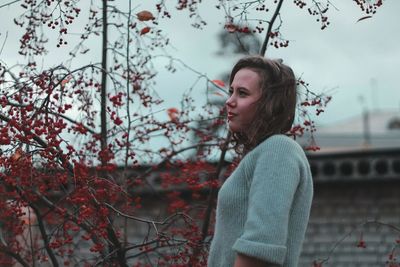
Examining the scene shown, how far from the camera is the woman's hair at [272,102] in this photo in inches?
105

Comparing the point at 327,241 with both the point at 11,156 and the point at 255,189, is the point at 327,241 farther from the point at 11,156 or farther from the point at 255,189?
the point at 255,189

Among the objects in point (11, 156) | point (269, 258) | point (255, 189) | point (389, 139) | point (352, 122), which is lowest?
point (269, 258)

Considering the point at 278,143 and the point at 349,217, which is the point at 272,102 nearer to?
the point at 278,143

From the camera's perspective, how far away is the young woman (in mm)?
2496

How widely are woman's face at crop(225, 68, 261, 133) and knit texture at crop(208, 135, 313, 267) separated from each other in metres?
0.11

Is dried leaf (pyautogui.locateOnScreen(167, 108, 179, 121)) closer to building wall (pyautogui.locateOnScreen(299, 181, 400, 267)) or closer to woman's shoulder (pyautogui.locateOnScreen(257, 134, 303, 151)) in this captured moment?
woman's shoulder (pyautogui.locateOnScreen(257, 134, 303, 151))

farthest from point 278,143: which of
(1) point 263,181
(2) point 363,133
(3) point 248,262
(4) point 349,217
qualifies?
(2) point 363,133

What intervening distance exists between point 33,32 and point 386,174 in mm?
8372

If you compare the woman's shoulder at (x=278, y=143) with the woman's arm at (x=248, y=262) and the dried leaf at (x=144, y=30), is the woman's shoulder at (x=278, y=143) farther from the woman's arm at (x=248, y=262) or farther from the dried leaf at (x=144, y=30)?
the dried leaf at (x=144, y=30)

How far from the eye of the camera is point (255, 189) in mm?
2539

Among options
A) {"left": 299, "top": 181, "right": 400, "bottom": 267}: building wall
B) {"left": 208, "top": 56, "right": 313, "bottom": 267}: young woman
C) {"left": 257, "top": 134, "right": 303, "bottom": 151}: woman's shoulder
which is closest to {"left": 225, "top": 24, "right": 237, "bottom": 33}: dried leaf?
{"left": 208, "top": 56, "right": 313, "bottom": 267}: young woman

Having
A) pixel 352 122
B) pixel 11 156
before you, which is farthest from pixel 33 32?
pixel 352 122

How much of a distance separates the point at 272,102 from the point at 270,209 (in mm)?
347

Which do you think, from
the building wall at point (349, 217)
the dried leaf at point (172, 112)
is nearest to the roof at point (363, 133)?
the building wall at point (349, 217)
